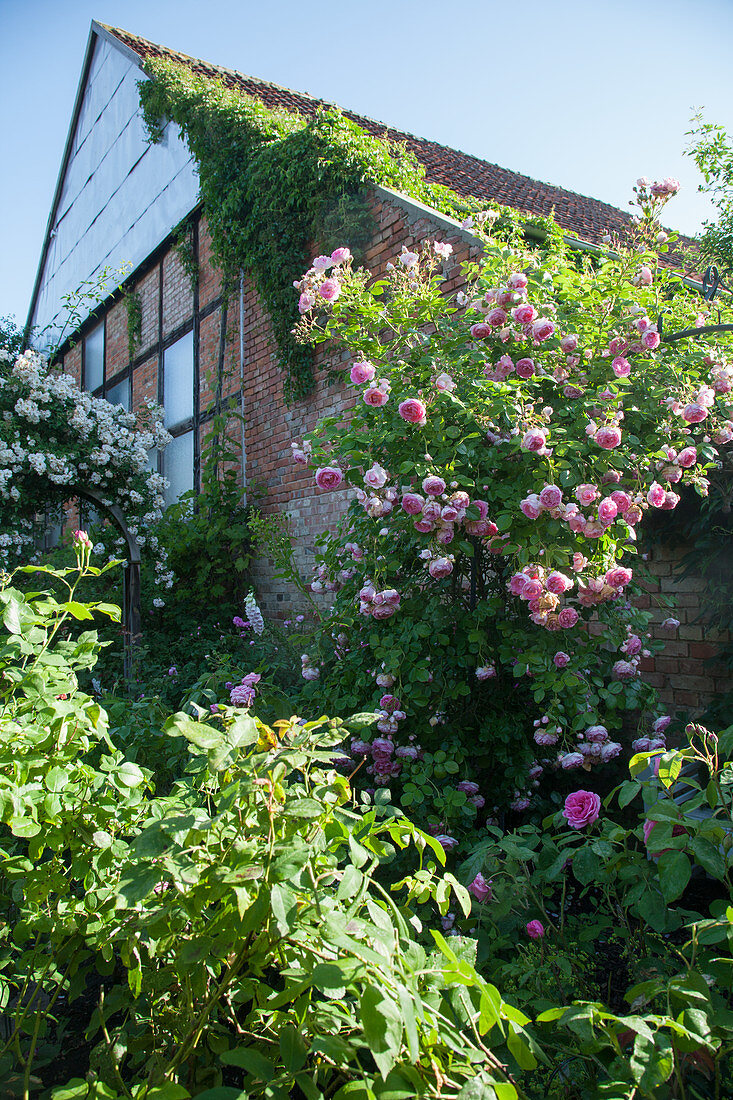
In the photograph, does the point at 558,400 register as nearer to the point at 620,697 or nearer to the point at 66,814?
the point at 620,697

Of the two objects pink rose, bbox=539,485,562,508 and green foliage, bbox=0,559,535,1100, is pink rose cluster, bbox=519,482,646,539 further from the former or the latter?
green foliage, bbox=0,559,535,1100

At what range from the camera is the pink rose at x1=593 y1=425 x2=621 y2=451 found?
2062mm

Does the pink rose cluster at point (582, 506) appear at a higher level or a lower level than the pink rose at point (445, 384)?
lower

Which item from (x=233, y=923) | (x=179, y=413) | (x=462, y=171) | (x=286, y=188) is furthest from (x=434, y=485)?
(x=462, y=171)

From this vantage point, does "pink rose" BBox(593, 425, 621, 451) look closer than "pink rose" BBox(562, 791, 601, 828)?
No

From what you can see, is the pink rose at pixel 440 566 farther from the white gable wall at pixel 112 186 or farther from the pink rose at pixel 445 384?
the white gable wall at pixel 112 186

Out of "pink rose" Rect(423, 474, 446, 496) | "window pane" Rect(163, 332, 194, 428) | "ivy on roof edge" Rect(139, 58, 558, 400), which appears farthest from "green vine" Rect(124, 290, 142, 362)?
"pink rose" Rect(423, 474, 446, 496)

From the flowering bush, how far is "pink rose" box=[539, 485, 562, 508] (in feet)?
14.5

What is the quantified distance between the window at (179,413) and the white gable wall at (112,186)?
160 centimetres

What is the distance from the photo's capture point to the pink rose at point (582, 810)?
1.39m

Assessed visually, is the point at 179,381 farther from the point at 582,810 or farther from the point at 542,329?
the point at 582,810

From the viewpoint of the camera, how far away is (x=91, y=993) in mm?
1883

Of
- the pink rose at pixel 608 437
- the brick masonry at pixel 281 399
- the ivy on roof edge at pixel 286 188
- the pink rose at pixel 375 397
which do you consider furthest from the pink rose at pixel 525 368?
the ivy on roof edge at pixel 286 188

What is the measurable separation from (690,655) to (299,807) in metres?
2.78
